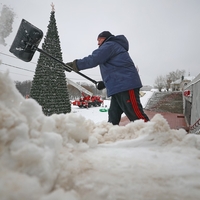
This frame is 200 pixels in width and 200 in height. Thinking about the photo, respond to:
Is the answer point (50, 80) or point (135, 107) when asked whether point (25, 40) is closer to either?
point (135, 107)

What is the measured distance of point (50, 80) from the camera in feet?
27.5

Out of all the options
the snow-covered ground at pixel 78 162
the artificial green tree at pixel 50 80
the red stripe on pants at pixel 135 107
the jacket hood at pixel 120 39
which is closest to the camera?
the snow-covered ground at pixel 78 162

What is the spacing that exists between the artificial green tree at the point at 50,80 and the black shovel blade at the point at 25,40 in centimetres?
558

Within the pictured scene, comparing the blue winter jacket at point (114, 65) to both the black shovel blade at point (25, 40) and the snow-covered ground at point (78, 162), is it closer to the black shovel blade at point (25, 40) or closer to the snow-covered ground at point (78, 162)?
the black shovel blade at point (25, 40)

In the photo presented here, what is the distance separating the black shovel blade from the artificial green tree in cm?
558

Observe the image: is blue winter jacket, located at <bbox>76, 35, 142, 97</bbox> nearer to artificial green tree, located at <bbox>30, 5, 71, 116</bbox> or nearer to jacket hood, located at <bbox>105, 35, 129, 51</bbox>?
jacket hood, located at <bbox>105, 35, 129, 51</bbox>

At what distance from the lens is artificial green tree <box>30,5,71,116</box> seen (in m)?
8.25

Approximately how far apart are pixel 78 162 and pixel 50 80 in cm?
807

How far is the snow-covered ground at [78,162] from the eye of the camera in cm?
58

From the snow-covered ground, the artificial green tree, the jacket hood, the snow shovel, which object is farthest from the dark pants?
the artificial green tree

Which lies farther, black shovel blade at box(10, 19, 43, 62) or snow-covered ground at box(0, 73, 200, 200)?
black shovel blade at box(10, 19, 43, 62)

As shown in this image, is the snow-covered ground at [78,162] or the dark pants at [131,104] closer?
the snow-covered ground at [78,162]

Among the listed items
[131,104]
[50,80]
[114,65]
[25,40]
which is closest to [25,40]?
[25,40]

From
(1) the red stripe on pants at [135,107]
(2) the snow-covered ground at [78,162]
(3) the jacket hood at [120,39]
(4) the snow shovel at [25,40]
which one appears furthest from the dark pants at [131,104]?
(2) the snow-covered ground at [78,162]
